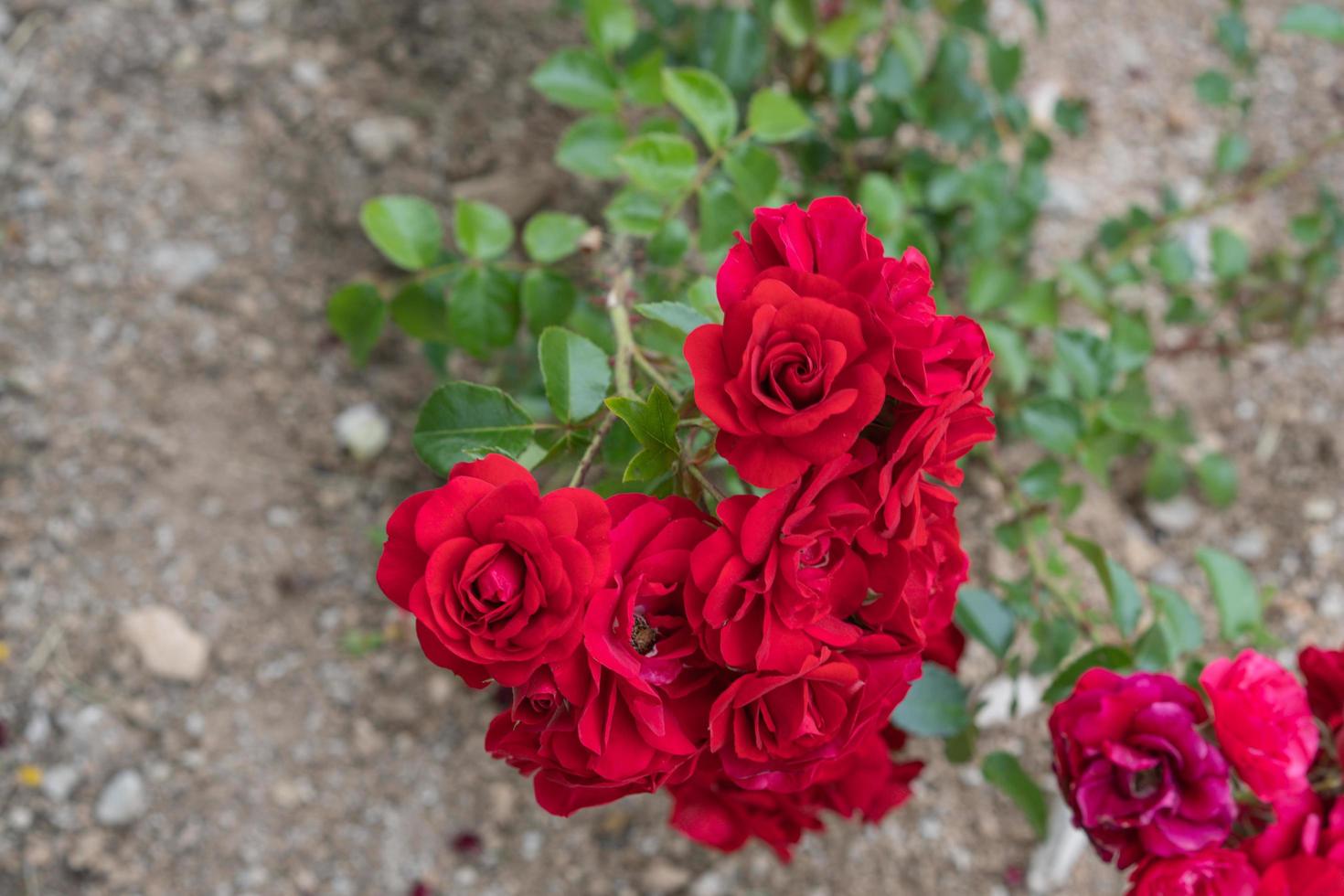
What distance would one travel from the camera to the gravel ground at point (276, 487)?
144 cm

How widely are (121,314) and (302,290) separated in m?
0.26

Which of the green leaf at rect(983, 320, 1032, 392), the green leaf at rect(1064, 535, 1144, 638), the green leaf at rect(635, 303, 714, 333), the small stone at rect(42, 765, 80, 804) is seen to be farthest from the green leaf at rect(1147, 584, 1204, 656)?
the small stone at rect(42, 765, 80, 804)

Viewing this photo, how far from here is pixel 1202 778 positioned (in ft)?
2.79

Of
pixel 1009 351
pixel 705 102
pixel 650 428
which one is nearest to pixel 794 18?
pixel 705 102

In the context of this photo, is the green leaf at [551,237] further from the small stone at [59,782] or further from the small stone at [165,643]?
the small stone at [59,782]

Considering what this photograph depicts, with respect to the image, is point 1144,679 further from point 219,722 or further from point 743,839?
point 219,722

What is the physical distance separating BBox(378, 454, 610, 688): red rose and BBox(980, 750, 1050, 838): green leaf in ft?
2.10

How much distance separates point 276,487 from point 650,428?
1.03m

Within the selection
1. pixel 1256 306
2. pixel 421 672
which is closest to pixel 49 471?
pixel 421 672

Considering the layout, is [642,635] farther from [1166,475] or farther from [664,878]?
[1166,475]

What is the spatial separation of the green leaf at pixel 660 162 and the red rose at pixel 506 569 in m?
0.49

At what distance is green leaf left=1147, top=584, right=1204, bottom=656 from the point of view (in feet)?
3.69

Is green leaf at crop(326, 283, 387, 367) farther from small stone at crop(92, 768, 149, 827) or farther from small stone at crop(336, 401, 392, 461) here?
small stone at crop(92, 768, 149, 827)

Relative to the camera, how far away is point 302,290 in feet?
5.58
